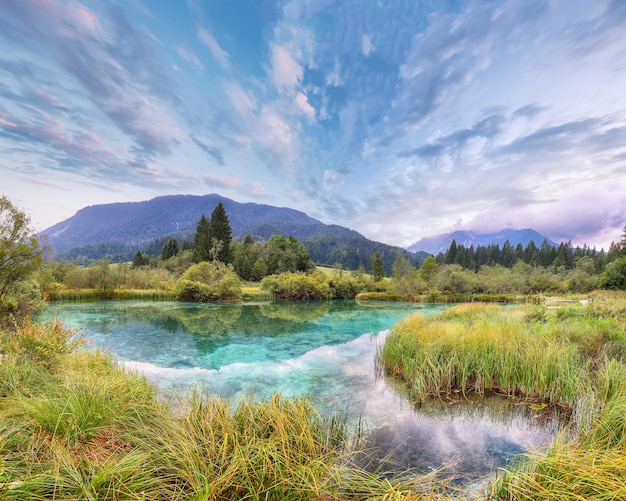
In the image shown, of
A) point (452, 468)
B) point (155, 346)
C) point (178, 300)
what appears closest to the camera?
point (452, 468)

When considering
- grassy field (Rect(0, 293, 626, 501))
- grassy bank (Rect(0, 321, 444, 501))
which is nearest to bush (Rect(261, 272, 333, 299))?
grassy field (Rect(0, 293, 626, 501))

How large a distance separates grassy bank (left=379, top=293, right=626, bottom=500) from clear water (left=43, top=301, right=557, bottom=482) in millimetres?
640

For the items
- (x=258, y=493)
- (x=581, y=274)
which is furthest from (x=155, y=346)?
(x=581, y=274)

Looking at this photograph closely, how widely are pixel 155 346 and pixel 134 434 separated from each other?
1047 centimetres

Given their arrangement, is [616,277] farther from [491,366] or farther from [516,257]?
[516,257]

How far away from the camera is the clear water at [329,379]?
4926mm

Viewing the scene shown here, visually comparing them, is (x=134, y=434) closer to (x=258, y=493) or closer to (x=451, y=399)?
(x=258, y=493)

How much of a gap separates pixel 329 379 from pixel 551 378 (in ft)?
18.2

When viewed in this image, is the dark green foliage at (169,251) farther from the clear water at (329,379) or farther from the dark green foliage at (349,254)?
the dark green foliage at (349,254)

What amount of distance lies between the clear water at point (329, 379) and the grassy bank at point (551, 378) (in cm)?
64

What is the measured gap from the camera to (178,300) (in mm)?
34625

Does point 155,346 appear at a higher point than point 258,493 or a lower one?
lower

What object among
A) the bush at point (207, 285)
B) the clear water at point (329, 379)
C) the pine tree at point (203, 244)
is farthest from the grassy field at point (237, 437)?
the pine tree at point (203, 244)

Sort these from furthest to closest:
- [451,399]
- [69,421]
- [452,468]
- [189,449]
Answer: [451,399], [452,468], [69,421], [189,449]
